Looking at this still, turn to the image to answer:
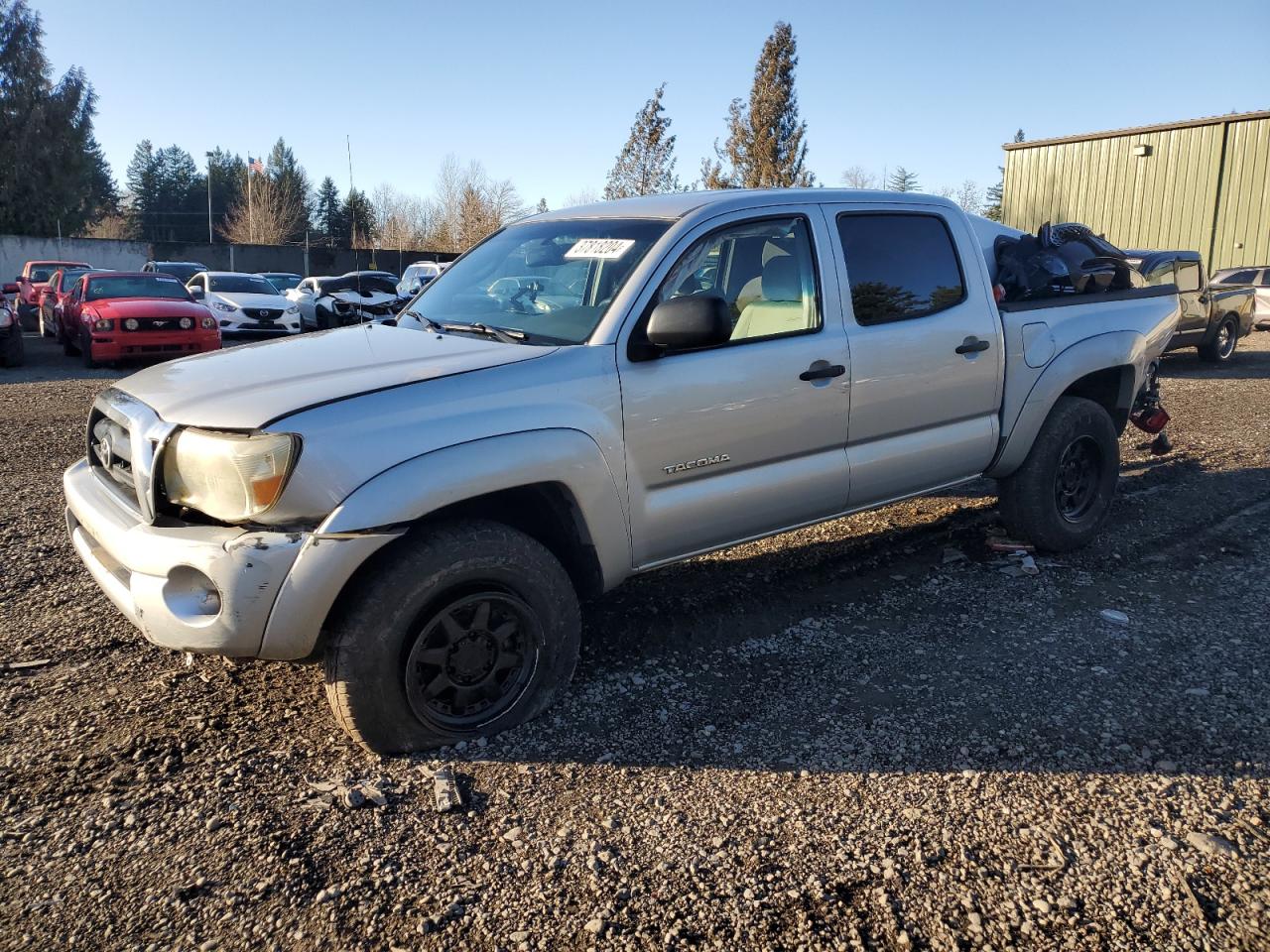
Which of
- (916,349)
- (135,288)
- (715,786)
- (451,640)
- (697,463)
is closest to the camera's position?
(715,786)

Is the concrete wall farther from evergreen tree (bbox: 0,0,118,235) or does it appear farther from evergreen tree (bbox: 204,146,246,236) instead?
evergreen tree (bbox: 204,146,246,236)

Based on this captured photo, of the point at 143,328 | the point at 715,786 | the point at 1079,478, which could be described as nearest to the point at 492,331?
the point at 715,786

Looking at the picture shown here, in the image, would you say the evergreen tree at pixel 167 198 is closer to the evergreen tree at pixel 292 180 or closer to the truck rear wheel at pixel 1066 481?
the evergreen tree at pixel 292 180

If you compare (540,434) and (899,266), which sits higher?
(899,266)

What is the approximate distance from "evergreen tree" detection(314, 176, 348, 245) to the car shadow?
71675 millimetres

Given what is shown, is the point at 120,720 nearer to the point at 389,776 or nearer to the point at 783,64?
the point at 389,776

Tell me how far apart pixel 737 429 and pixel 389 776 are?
6.00 feet

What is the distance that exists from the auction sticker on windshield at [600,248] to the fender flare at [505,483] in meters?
0.92

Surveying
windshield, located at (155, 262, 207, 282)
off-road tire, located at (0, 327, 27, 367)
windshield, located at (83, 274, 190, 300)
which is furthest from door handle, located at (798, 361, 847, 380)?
windshield, located at (155, 262, 207, 282)

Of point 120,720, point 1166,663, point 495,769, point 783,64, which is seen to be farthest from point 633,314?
point 783,64

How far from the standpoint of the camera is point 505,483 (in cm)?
319

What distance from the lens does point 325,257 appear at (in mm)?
38750

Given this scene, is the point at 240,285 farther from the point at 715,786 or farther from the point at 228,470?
the point at 715,786

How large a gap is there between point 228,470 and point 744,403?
1926 mm
